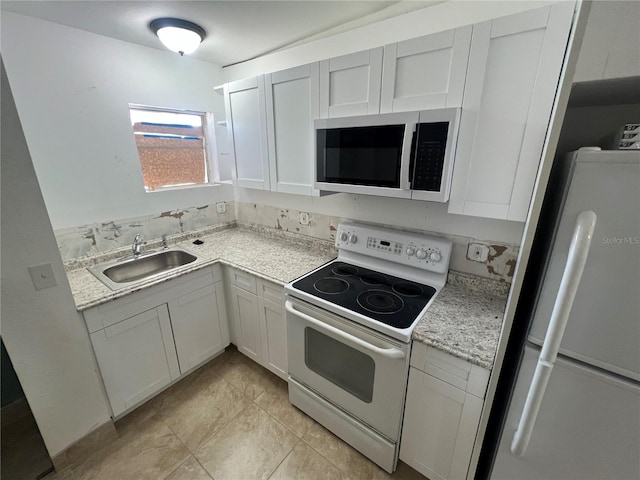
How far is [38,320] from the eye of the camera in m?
1.32

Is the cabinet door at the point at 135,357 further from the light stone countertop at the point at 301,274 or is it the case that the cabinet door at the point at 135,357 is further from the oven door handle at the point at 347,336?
the oven door handle at the point at 347,336

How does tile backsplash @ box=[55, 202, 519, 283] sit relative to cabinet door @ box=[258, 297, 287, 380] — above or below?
above

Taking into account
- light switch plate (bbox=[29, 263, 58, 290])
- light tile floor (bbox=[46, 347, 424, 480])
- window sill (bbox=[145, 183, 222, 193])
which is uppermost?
window sill (bbox=[145, 183, 222, 193])

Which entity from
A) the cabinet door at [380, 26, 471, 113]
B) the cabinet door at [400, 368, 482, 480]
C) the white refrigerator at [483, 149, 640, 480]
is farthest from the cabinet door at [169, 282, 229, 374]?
the white refrigerator at [483, 149, 640, 480]

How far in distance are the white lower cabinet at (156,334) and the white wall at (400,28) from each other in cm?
175

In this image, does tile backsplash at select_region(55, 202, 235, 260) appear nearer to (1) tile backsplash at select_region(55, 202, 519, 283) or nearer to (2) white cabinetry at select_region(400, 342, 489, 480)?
(1) tile backsplash at select_region(55, 202, 519, 283)

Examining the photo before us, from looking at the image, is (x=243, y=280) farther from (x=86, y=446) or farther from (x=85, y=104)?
(x=85, y=104)

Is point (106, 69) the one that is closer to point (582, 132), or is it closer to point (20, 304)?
point (20, 304)

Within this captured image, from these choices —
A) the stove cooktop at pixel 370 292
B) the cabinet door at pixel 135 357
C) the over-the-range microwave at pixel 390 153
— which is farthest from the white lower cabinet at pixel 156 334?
the over-the-range microwave at pixel 390 153

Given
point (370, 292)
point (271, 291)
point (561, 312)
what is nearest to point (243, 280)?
point (271, 291)

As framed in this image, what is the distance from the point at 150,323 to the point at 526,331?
2.04 meters

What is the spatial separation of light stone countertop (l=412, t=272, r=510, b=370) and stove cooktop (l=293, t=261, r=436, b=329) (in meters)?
0.08

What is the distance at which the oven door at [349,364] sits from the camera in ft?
4.17

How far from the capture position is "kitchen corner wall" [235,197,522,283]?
1477 mm
